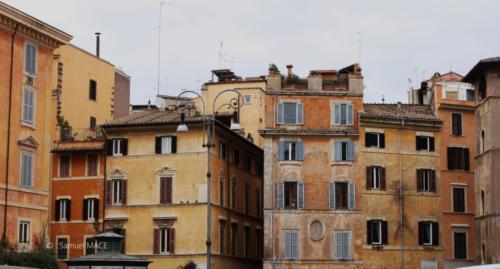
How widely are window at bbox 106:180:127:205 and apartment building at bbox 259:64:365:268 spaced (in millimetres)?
9756

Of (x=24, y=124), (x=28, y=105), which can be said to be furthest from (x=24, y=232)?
(x=28, y=105)

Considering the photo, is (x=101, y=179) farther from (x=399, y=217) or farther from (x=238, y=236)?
(x=399, y=217)

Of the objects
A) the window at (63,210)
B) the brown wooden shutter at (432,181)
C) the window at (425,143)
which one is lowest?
the window at (63,210)

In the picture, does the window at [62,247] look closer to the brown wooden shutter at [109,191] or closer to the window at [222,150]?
the brown wooden shutter at [109,191]

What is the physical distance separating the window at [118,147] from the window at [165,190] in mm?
3484

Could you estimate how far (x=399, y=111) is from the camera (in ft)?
238

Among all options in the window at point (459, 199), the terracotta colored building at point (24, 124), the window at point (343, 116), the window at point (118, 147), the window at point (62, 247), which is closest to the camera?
the terracotta colored building at point (24, 124)

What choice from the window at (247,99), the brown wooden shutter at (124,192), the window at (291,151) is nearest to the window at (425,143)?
the window at (291,151)

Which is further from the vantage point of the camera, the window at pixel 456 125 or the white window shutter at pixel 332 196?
the window at pixel 456 125

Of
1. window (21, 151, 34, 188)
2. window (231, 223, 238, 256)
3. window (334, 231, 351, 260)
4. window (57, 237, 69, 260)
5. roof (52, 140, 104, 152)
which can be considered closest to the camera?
window (21, 151, 34, 188)

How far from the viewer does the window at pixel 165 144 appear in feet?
225

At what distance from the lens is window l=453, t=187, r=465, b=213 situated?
7394cm

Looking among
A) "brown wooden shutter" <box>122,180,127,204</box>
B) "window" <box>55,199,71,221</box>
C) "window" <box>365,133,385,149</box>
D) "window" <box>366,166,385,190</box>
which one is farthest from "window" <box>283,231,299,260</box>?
"window" <box>55,199,71,221</box>

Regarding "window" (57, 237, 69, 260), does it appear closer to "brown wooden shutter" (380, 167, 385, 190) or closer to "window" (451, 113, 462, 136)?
A: "brown wooden shutter" (380, 167, 385, 190)
